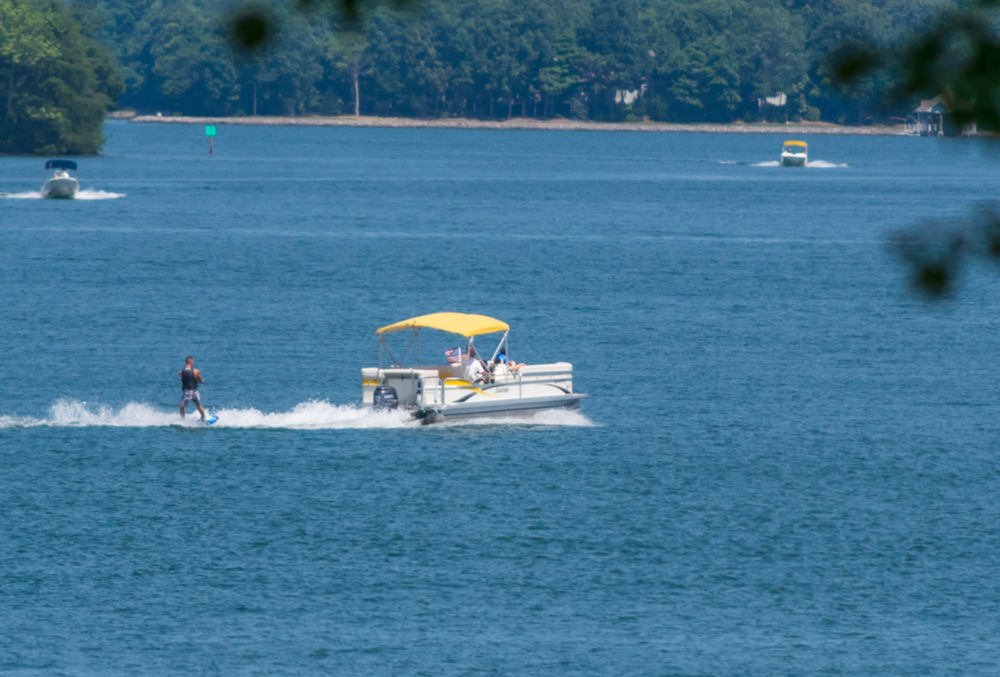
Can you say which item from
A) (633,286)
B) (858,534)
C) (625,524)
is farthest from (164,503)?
(633,286)

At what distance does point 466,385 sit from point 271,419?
638 centimetres

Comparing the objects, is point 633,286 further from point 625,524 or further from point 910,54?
point 910,54

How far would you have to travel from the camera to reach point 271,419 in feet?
144

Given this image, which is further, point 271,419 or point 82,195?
point 82,195

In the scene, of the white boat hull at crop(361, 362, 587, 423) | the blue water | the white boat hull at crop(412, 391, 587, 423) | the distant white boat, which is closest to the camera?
the blue water

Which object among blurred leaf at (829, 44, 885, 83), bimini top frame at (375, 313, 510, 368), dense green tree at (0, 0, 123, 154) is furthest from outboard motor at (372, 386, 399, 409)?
dense green tree at (0, 0, 123, 154)

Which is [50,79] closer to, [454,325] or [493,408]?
[454,325]

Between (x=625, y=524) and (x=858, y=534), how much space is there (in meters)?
5.35

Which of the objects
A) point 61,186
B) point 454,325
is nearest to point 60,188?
point 61,186

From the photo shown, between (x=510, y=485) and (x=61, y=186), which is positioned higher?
(x=61, y=186)

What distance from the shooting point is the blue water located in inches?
1085

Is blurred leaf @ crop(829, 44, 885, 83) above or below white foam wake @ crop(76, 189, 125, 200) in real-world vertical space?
above

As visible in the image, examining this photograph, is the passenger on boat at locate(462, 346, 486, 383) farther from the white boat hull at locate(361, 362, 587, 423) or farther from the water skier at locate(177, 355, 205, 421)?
the water skier at locate(177, 355, 205, 421)

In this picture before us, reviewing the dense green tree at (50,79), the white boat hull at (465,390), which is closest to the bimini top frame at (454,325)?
the white boat hull at (465,390)
